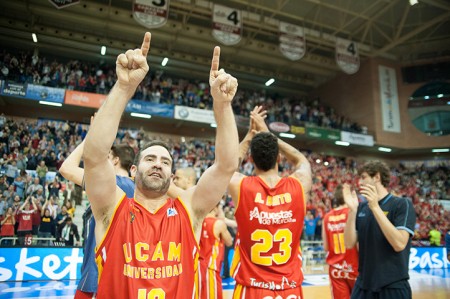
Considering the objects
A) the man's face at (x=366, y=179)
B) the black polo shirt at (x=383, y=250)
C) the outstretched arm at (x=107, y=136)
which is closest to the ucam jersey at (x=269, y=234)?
the black polo shirt at (x=383, y=250)

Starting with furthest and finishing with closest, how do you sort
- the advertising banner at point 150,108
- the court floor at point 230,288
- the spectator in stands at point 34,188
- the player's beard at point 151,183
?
1. the advertising banner at point 150,108
2. the spectator in stands at point 34,188
3. the court floor at point 230,288
4. the player's beard at point 151,183

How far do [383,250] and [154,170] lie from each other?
2.20 meters

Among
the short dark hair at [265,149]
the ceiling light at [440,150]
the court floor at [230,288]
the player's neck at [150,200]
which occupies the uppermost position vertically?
the ceiling light at [440,150]

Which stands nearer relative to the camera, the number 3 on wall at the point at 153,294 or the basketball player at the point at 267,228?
the number 3 on wall at the point at 153,294

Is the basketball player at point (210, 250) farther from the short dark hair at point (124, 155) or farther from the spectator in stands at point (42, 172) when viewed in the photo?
the spectator in stands at point (42, 172)

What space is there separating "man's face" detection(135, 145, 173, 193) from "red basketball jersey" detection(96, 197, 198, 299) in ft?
0.53

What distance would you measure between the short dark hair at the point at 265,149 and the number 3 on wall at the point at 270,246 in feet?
1.84

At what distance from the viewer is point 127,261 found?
200cm

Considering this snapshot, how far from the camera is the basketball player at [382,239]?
9.39 ft

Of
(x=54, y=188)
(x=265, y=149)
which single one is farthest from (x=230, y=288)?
(x=54, y=188)

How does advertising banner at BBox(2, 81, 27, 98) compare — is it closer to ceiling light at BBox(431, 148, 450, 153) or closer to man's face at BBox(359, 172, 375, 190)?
man's face at BBox(359, 172, 375, 190)

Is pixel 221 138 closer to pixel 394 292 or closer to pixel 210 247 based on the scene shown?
pixel 394 292

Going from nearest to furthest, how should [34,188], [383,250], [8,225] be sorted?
1. [383,250]
2. [8,225]
3. [34,188]

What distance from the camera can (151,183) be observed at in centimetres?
220
